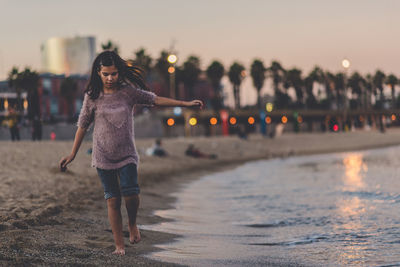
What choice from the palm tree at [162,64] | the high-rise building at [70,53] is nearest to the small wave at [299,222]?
the palm tree at [162,64]

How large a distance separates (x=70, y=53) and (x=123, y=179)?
17498 cm

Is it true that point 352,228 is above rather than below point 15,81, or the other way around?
below

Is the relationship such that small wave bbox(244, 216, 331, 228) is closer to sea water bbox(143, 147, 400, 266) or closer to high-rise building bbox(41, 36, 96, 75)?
sea water bbox(143, 147, 400, 266)

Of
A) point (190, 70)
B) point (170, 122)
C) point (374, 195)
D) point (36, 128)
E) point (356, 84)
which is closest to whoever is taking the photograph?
point (374, 195)

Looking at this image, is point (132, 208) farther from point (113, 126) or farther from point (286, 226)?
point (286, 226)

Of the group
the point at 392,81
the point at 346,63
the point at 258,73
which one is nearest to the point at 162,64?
the point at 258,73

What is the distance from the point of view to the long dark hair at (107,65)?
5781mm

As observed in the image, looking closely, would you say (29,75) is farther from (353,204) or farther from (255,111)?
(353,204)

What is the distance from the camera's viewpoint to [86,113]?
5867mm

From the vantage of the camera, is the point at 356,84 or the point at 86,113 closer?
the point at 86,113

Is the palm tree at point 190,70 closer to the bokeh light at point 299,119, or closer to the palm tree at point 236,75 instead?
the palm tree at point 236,75

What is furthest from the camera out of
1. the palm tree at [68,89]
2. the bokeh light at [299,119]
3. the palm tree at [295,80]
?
the palm tree at [295,80]

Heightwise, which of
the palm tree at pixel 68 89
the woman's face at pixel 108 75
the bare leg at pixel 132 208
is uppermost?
the palm tree at pixel 68 89

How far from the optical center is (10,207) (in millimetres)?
9656
